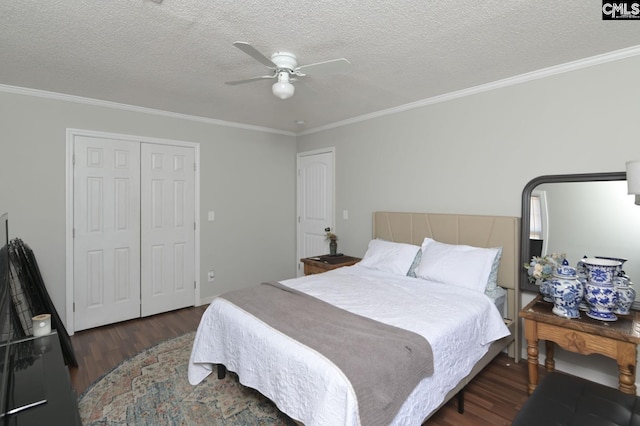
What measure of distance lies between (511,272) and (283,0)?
8.76ft

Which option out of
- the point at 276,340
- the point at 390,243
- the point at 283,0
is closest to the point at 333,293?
the point at 276,340

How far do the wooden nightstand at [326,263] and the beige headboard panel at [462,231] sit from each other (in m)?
0.46

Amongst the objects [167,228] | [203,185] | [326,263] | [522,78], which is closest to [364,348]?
[326,263]

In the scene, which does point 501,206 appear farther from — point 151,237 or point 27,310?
point 27,310

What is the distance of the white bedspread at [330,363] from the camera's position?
1525mm

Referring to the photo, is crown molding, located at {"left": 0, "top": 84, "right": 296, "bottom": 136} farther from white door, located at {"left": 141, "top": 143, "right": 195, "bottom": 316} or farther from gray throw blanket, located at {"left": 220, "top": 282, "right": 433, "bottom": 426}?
gray throw blanket, located at {"left": 220, "top": 282, "right": 433, "bottom": 426}

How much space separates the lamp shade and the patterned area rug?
2534mm

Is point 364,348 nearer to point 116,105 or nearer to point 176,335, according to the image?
point 176,335

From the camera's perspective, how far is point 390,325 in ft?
6.32

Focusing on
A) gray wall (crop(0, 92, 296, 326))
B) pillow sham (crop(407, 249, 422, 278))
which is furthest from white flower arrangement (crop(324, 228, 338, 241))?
pillow sham (crop(407, 249, 422, 278))

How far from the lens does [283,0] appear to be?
5.60ft

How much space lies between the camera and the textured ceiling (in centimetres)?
179

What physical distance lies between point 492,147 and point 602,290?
145 centimetres

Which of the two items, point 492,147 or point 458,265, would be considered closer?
point 458,265
